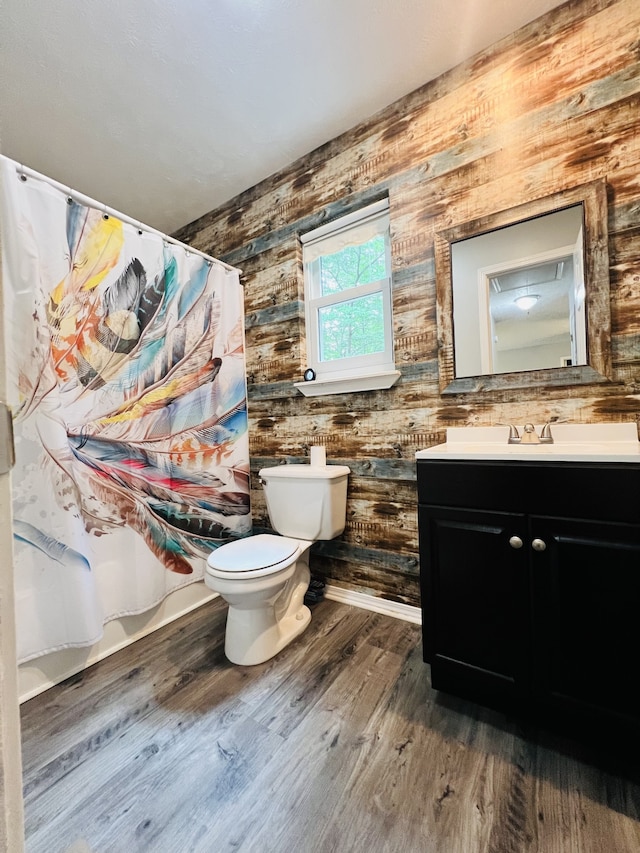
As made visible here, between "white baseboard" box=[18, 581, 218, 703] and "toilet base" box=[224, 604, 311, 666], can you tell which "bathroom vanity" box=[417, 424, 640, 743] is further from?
"white baseboard" box=[18, 581, 218, 703]

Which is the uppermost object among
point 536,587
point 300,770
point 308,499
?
point 308,499

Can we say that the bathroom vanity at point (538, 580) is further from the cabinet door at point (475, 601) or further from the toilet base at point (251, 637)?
the toilet base at point (251, 637)

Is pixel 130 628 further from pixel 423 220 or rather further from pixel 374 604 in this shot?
pixel 423 220


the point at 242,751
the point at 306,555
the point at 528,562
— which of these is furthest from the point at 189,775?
the point at 528,562

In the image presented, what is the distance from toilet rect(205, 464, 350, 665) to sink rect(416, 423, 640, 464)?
60 centimetres

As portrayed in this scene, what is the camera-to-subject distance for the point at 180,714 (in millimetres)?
1165

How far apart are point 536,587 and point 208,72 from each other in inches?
89.9

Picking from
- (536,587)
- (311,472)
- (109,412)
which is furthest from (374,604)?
(109,412)

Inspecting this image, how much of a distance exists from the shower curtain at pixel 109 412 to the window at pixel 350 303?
0.49 m

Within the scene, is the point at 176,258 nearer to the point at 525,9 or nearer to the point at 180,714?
the point at 525,9

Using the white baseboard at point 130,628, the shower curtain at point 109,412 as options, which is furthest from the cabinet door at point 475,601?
the shower curtain at point 109,412

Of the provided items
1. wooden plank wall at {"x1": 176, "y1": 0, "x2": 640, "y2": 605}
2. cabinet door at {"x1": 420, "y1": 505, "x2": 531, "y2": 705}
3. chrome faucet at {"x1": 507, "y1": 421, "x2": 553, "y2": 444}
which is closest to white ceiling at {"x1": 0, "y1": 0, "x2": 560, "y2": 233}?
wooden plank wall at {"x1": 176, "y1": 0, "x2": 640, "y2": 605}

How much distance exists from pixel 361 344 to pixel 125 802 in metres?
1.86

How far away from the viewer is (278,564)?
137cm
